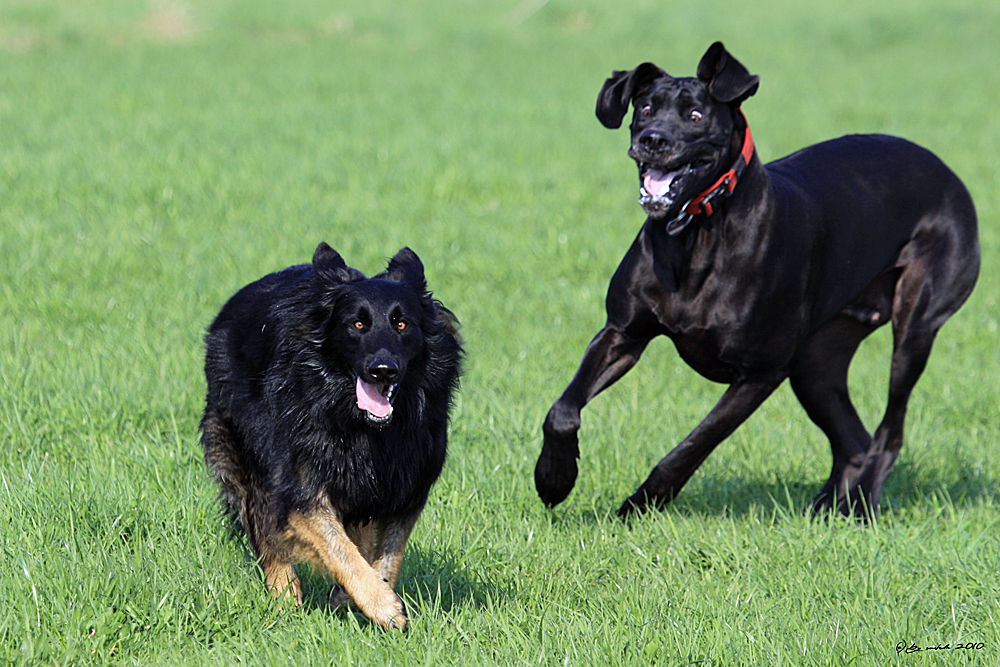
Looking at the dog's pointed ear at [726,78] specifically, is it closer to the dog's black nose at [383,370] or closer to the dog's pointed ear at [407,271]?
the dog's pointed ear at [407,271]

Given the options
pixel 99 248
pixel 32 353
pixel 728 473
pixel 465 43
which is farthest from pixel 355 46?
pixel 728 473

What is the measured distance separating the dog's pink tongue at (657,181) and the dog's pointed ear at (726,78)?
38 cm

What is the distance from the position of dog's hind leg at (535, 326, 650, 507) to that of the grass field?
22 centimetres

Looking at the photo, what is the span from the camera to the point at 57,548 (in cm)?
381

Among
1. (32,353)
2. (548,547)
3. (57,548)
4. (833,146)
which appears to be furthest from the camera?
(32,353)

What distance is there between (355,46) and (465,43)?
288 cm

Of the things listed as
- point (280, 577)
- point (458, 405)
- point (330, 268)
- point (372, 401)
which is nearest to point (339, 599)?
point (280, 577)

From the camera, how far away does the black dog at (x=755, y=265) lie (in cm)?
451

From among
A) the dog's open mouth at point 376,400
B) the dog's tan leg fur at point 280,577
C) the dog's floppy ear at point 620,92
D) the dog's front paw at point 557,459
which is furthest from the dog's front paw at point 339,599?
the dog's floppy ear at point 620,92

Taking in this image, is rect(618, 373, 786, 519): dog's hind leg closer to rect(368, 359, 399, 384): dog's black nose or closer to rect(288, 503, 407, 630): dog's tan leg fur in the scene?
rect(288, 503, 407, 630): dog's tan leg fur

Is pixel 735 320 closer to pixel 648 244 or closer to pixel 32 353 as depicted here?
pixel 648 244

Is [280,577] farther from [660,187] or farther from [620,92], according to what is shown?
[620,92]

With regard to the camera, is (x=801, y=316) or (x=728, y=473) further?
(x=728, y=473)

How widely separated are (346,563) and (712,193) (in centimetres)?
217
